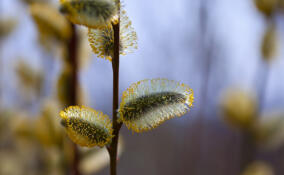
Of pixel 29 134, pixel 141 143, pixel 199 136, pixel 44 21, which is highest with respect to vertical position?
pixel 44 21

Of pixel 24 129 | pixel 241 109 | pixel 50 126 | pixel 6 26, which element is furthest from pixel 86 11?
pixel 6 26

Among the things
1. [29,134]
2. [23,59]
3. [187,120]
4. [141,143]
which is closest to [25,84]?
[23,59]

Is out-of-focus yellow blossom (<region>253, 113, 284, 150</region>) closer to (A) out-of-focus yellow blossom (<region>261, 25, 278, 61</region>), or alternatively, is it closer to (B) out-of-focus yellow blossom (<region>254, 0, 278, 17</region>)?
(A) out-of-focus yellow blossom (<region>261, 25, 278, 61</region>)

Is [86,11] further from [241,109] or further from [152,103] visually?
[241,109]

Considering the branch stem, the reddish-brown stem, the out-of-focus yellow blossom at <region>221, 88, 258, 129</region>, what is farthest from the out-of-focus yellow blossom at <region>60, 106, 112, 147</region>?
the out-of-focus yellow blossom at <region>221, 88, 258, 129</region>

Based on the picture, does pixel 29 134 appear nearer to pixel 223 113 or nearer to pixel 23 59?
pixel 23 59

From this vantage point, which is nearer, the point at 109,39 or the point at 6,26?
the point at 109,39

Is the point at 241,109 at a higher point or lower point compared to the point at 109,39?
lower
